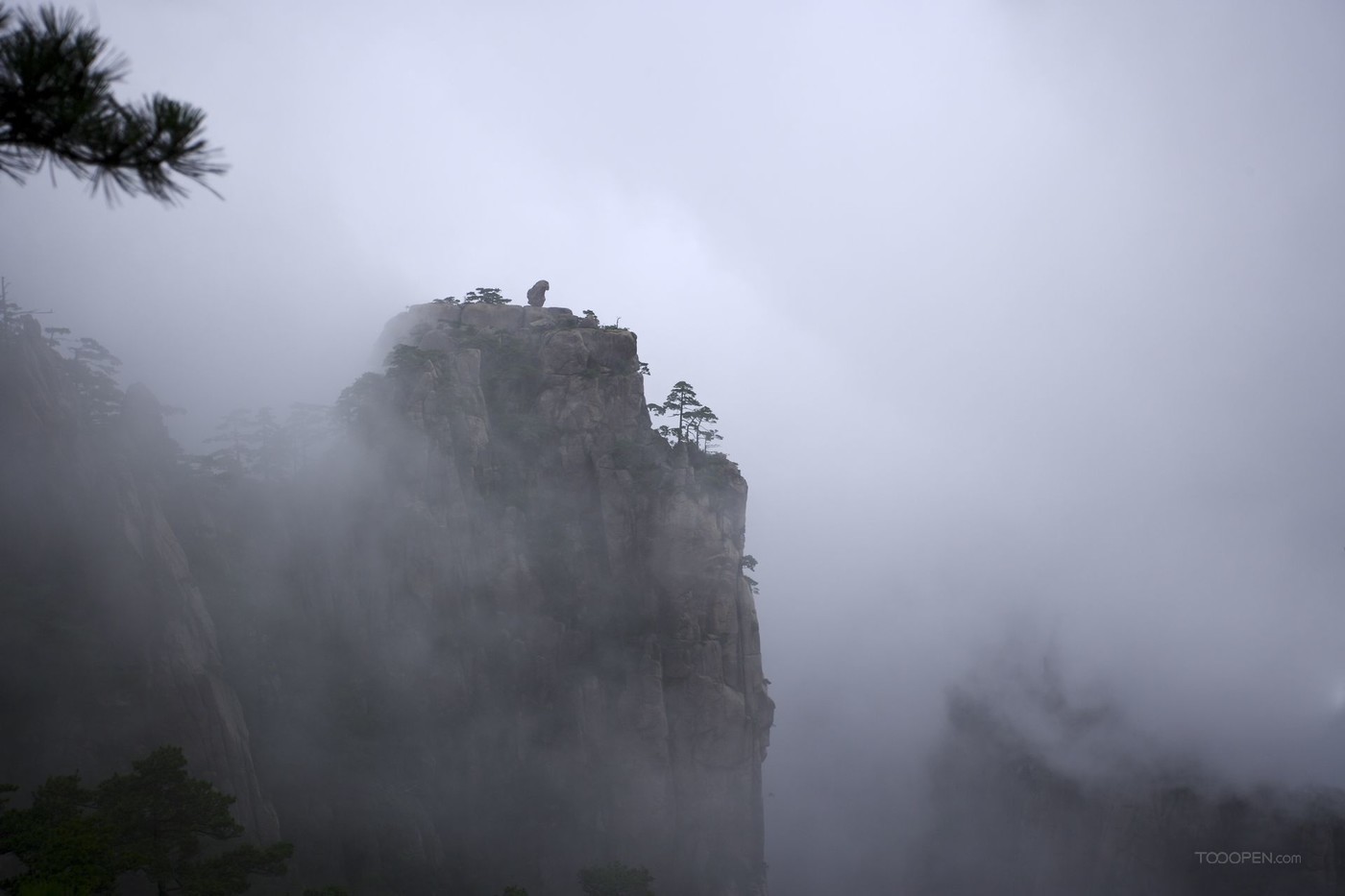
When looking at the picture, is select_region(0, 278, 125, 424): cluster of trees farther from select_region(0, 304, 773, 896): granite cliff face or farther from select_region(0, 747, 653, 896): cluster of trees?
select_region(0, 747, 653, 896): cluster of trees

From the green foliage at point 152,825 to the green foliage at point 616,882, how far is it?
17.5m

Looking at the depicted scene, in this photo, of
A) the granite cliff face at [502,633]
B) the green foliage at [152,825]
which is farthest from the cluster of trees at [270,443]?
the green foliage at [152,825]

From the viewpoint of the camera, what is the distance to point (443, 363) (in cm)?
5128

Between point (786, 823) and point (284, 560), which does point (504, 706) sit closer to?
point (284, 560)

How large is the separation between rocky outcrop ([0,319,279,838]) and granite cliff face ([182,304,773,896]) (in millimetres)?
4216

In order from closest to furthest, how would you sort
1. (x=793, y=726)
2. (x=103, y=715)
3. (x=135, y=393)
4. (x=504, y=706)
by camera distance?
1. (x=103, y=715)
2. (x=135, y=393)
3. (x=504, y=706)
4. (x=793, y=726)

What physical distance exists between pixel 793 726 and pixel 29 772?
102224mm

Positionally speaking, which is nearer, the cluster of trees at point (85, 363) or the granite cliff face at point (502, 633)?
the cluster of trees at point (85, 363)

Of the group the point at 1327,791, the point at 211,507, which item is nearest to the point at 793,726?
the point at 1327,791

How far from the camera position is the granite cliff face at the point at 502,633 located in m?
43.9

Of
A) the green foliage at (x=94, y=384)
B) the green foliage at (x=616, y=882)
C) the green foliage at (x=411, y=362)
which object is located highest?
the green foliage at (x=411, y=362)

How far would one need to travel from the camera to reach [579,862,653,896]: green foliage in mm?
39781

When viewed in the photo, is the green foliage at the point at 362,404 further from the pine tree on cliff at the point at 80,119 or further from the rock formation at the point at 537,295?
the pine tree on cliff at the point at 80,119

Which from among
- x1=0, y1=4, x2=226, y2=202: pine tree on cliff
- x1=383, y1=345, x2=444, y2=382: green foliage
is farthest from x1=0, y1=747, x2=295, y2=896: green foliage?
x1=383, y1=345, x2=444, y2=382: green foliage
